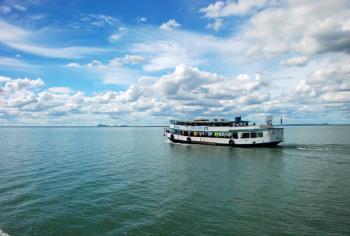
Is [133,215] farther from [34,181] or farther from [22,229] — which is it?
[34,181]

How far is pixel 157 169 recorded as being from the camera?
4562 cm

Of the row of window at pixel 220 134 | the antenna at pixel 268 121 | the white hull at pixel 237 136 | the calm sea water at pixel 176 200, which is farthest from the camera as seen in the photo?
the row of window at pixel 220 134

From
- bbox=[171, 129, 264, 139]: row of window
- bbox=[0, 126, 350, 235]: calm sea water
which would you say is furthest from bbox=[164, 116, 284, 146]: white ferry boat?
bbox=[0, 126, 350, 235]: calm sea water

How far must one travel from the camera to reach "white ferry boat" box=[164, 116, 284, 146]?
74.6m

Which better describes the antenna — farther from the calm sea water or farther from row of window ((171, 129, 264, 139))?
the calm sea water

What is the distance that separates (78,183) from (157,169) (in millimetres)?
14380

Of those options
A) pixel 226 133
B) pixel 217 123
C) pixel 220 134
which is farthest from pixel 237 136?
pixel 217 123

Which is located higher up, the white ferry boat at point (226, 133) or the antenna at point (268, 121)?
the antenna at point (268, 121)

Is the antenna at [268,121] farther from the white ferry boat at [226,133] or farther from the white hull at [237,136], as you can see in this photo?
the white hull at [237,136]

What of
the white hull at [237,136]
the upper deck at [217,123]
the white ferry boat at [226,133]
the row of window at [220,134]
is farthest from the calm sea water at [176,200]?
the upper deck at [217,123]

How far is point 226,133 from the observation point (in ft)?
265

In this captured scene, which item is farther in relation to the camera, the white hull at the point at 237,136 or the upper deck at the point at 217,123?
the upper deck at the point at 217,123

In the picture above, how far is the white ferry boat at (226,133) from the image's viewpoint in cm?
7462

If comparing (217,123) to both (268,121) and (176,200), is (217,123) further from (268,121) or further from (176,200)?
(176,200)
